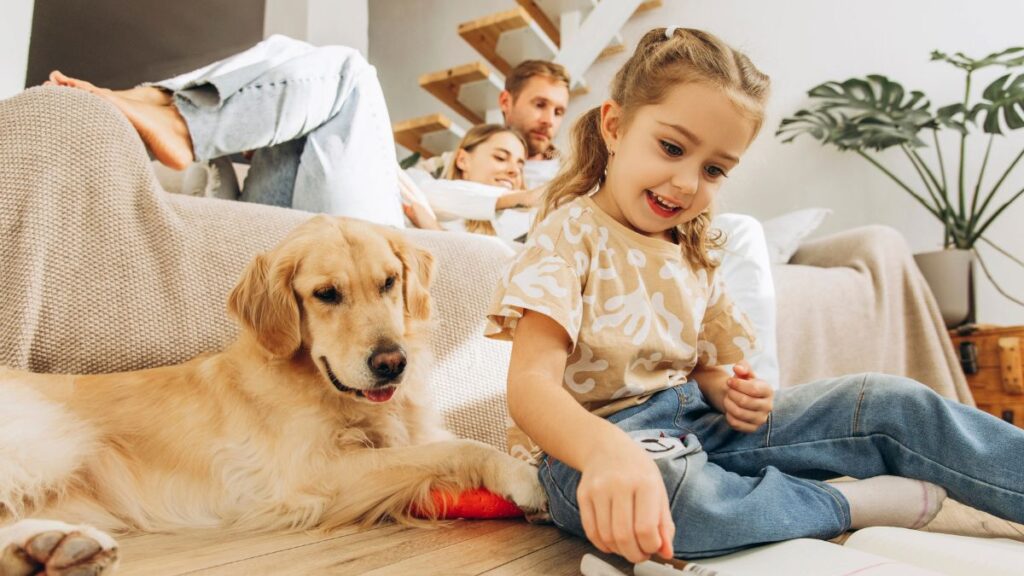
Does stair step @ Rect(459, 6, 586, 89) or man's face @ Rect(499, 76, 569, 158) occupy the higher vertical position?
stair step @ Rect(459, 6, 586, 89)

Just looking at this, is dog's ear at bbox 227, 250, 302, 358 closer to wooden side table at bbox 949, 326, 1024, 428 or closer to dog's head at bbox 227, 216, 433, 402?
dog's head at bbox 227, 216, 433, 402

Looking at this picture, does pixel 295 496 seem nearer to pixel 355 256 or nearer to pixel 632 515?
pixel 355 256

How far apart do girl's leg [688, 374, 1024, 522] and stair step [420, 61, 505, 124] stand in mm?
2492

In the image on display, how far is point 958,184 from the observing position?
2.83 metres

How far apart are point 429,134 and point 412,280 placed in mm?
2441

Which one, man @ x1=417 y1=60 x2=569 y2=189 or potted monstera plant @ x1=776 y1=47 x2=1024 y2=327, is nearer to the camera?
potted monstera plant @ x1=776 y1=47 x2=1024 y2=327

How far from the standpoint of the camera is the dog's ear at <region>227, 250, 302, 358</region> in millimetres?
961

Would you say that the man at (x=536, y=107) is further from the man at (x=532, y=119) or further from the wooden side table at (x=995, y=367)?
the wooden side table at (x=995, y=367)

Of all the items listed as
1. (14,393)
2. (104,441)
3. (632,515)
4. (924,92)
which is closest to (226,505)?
(104,441)

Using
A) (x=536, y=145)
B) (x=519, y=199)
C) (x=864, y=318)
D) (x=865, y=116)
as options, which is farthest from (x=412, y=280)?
(x=865, y=116)

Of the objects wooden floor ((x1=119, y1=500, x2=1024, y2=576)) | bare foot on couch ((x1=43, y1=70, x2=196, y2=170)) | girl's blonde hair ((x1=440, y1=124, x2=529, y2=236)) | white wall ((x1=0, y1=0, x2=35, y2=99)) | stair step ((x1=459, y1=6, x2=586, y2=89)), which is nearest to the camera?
wooden floor ((x1=119, y1=500, x2=1024, y2=576))

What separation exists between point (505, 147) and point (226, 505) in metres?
1.78

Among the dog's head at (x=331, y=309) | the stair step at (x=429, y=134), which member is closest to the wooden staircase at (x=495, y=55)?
the stair step at (x=429, y=134)

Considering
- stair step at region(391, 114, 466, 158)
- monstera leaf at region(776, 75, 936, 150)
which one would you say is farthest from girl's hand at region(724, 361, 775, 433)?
stair step at region(391, 114, 466, 158)
